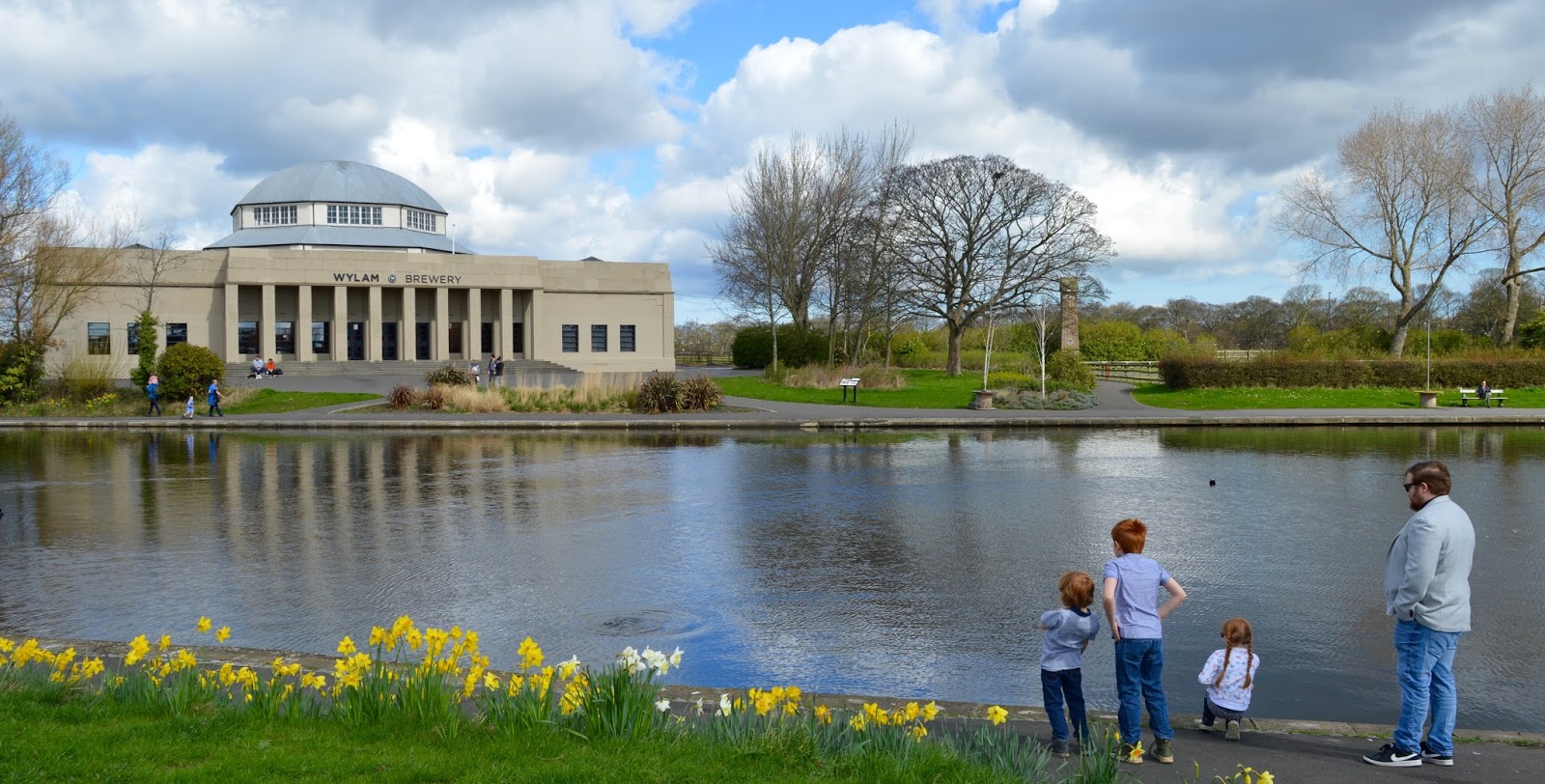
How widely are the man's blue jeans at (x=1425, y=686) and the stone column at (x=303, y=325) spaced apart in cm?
5656

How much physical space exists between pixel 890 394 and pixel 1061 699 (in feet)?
115

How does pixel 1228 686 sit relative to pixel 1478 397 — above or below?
below

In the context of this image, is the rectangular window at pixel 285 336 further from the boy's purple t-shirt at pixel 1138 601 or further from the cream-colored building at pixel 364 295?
the boy's purple t-shirt at pixel 1138 601

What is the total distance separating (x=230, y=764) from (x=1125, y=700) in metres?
4.06

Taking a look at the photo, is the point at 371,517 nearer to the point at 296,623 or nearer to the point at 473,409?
the point at 296,623

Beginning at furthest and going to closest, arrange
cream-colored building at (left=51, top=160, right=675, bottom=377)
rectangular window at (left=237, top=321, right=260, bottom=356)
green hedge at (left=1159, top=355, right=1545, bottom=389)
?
rectangular window at (left=237, top=321, right=260, bottom=356) → cream-colored building at (left=51, top=160, right=675, bottom=377) → green hedge at (left=1159, top=355, right=1545, bottom=389)

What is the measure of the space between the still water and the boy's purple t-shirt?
3.53 feet

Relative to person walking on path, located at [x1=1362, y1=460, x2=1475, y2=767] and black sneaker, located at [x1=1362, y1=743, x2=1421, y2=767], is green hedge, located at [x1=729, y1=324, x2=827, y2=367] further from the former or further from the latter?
black sneaker, located at [x1=1362, y1=743, x2=1421, y2=767]

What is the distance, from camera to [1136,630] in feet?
17.3

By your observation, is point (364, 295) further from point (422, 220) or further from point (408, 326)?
point (422, 220)

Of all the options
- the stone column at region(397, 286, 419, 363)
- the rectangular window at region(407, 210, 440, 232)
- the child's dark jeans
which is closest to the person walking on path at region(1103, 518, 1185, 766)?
the child's dark jeans

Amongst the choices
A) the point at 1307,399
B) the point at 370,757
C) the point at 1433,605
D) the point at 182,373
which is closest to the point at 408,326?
the point at 182,373

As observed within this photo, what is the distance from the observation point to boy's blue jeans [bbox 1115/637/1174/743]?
513cm

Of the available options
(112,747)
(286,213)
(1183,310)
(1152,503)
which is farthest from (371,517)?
(1183,310)
